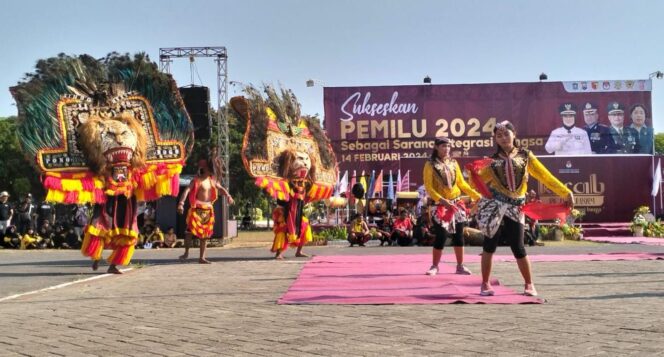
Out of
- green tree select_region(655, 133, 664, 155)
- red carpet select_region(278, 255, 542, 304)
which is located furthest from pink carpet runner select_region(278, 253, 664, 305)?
green tree select_region(655, 133, 664, 155)

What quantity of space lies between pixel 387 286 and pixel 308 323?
2.42 meters

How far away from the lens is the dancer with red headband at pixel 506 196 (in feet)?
21.7

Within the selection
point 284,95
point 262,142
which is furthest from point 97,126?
point 284,95


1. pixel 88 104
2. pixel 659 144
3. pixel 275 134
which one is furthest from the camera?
pixel 659 144

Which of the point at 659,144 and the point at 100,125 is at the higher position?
the point at 659,144

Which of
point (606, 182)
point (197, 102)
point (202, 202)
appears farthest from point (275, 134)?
point (606, 182)

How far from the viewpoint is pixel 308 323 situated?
517 cm

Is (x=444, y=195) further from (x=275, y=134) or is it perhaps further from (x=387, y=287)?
(x=275, y=134)

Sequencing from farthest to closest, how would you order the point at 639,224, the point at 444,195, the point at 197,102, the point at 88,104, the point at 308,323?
the point at 639,224
the point at 197,102
the point at 88,104
the point at 444,195
the point at 308,323

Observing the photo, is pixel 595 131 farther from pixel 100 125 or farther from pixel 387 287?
pixel 387 287

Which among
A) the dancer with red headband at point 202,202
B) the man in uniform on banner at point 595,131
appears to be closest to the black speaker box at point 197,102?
the dancer with red headband at point 202,202

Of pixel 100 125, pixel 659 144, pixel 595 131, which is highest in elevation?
pixel 659 144

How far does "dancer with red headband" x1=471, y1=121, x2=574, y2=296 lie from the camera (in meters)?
6.61

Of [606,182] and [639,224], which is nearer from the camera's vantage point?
[639,224]
